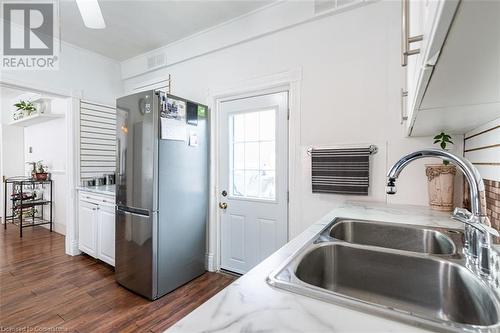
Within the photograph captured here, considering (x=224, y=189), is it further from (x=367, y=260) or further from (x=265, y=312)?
(x=265, y=312)

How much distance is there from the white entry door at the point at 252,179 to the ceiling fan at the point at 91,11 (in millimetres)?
1340

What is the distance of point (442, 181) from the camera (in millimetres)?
1535

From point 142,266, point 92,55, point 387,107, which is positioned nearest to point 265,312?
point 387,107

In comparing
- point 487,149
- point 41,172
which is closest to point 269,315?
point 487,149

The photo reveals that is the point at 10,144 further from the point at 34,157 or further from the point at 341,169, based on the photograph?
the point at 341,169

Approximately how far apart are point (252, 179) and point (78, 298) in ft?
6.33

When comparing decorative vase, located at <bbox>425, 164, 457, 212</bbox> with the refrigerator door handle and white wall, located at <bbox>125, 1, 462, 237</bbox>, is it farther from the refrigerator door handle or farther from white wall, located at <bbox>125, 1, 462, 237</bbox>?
the refrigerator door handle

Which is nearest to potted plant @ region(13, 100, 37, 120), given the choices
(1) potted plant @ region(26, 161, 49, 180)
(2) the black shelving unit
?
(1) potted plant @ region(26, 161, 49, 180)

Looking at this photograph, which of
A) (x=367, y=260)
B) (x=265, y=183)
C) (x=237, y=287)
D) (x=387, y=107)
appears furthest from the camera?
(x=265, y=183)

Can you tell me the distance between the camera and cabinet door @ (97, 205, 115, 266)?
2637mm

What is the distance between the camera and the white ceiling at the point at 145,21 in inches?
89.0

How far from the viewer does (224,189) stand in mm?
2678

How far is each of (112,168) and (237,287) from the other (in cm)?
362

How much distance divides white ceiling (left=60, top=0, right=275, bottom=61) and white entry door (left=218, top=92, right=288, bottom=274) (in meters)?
0.88
